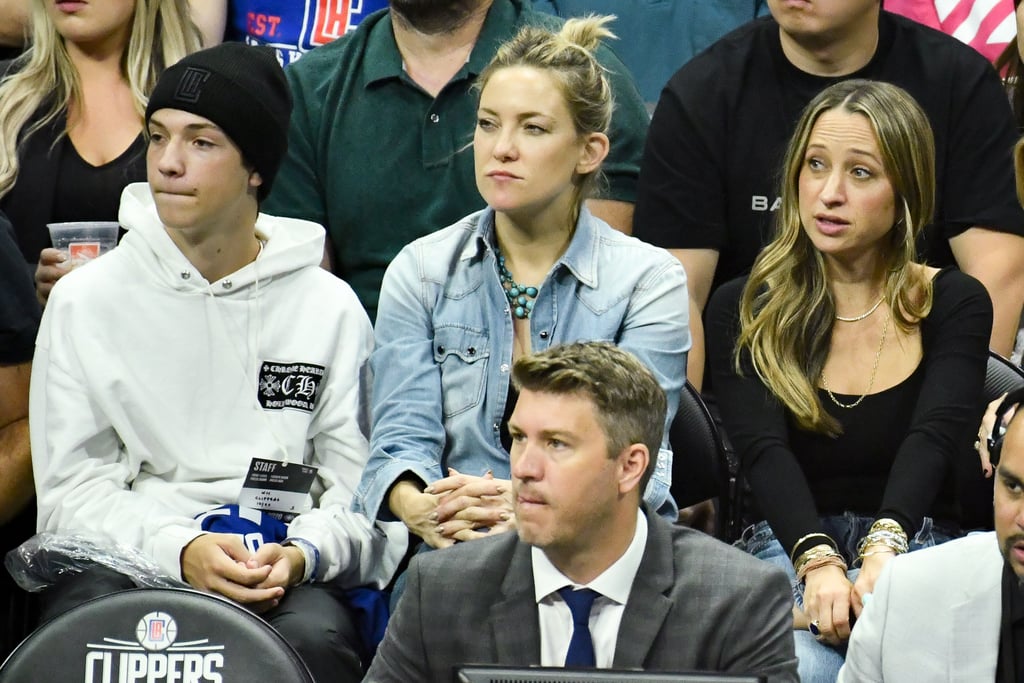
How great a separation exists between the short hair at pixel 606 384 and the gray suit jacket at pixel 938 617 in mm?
474

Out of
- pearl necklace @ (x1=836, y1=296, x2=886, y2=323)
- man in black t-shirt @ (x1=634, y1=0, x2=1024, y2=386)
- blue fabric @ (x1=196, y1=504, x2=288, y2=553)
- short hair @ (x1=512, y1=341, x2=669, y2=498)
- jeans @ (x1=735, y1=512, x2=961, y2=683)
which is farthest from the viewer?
man in black t-shirt @ (x1=634, y1=0, x2=1024, y2=386)

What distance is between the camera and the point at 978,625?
108 inches

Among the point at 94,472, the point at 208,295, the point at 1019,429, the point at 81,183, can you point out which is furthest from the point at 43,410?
the point at 1019,429

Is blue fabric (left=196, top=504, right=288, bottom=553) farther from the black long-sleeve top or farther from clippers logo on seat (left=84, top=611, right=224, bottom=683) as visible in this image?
the black long-sleeve top

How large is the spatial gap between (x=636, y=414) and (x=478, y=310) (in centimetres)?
87

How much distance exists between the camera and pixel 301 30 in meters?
4.99

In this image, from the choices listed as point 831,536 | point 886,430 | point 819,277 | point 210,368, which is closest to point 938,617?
point 831,536

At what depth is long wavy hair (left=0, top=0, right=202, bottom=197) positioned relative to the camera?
4387 mm

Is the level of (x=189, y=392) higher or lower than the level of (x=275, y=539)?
higher

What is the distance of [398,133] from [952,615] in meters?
2.22

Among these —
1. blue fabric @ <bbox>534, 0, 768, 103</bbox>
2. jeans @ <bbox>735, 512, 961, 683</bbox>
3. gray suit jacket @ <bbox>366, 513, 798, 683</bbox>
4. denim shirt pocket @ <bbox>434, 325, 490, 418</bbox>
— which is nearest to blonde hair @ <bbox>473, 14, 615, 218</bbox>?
denim shirt pocket @ <bbox>434, 325, 490, 418</bbox>

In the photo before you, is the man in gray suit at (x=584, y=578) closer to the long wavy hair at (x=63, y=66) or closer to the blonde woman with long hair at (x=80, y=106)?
the blonde woman with long hair at (x=80, y=106)

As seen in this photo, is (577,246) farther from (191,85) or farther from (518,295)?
(191,85)

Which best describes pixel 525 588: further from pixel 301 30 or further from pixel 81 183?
pixel 301 30
